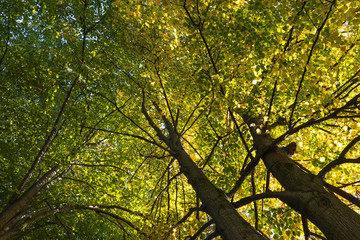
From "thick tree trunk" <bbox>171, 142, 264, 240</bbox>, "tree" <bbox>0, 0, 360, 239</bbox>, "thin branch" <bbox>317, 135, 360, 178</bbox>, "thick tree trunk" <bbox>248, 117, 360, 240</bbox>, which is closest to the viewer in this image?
"thick tree trunk" <bbox>248, 117, 360, 240</bbox>

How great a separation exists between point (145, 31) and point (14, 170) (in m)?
6.51

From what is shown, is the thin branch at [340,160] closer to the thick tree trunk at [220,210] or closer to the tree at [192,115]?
the tree at [192,115]

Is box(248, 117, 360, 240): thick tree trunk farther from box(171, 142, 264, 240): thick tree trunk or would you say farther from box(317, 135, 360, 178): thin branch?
box(171, 142, 264, 240): thick tree trunk

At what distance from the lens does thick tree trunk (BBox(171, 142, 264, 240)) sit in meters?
2.38

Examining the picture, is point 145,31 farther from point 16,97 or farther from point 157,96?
point 16,97

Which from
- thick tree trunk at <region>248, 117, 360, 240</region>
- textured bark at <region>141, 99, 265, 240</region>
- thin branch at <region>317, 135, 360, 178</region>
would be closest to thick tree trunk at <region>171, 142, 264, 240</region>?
textured bark at <region>141, 99, 265, 240</region>

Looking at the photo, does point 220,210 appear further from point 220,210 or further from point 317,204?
point 317,204

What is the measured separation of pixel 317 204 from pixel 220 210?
103 centimetres

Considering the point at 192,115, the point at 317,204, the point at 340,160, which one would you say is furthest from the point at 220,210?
the point at 192,115

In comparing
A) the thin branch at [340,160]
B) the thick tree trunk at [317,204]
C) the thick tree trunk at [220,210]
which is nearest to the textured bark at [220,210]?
the thick tree trunk at [220,210]

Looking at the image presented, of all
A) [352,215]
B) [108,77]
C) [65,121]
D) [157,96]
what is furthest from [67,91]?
[352,215]

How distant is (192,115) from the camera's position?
19.7 ft

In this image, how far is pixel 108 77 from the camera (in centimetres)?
641

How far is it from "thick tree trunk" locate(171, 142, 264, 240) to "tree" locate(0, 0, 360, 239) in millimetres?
18
